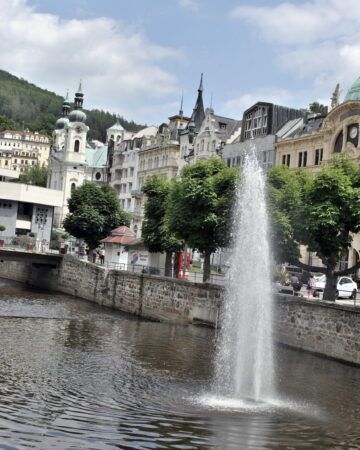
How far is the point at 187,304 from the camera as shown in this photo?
43562 mm

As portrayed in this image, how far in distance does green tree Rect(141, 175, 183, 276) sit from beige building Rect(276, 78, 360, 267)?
1355cm

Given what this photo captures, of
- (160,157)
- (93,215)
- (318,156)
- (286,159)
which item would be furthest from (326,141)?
(160,157)

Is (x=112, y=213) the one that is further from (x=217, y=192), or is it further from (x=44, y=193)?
(x=217, y=192)

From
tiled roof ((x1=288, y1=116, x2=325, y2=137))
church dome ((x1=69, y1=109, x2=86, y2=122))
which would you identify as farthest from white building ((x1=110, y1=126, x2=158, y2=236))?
tiled roof ((x1=288, y1=116, x2=325, y2=137))

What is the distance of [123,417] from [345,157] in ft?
86.6

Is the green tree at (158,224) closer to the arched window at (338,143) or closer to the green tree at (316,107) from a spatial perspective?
the arched window at (338,143)

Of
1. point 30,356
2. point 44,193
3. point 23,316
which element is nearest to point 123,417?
point 30,356

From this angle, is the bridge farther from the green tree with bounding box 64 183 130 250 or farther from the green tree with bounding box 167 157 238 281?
the green tree with bounding box 167 157 238 281

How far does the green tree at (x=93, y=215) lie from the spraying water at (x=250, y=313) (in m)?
50.0

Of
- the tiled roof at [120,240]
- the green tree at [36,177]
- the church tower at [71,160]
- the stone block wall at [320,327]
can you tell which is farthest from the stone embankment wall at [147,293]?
the green tree at [36,177]

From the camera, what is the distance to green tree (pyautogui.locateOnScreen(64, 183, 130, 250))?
246ft

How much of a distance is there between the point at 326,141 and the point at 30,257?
2967cm

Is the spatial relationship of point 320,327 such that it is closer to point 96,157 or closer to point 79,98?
point 96,157

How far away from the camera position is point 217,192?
43.9 meters
